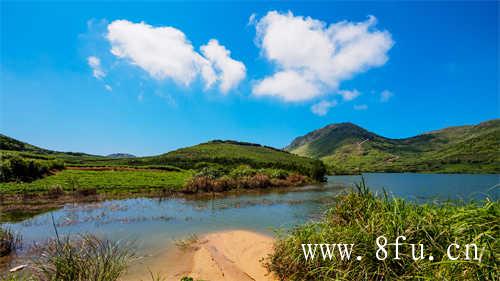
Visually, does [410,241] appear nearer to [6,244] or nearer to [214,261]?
[214,261]

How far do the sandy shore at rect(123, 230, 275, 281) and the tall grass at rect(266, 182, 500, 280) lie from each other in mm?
2011

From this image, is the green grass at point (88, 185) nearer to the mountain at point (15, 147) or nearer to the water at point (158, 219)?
the water at point (158, 219)

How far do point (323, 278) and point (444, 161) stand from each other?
197 m

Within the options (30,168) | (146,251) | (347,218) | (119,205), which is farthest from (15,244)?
(30,168)

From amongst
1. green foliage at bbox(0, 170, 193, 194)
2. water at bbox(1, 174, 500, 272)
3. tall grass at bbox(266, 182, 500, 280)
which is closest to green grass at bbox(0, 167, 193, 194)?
green foliage at bbox(0, 170, 193, 194)

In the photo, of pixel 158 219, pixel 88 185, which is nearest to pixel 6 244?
pixel 158 219

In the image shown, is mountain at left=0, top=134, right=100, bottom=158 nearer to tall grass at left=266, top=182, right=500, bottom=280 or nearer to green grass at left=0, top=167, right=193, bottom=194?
green grass at left=0, top=167, right=193, bottom=194

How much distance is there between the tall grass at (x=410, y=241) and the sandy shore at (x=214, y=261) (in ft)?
6.60

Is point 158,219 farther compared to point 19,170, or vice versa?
point 19,170

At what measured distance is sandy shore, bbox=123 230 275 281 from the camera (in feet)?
30.3

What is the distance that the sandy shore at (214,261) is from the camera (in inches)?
363

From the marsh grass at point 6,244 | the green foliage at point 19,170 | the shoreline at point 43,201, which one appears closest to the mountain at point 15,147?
the green foliage at point 19,170

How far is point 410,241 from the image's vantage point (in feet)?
21.0

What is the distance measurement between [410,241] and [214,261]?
7339 millimetres
